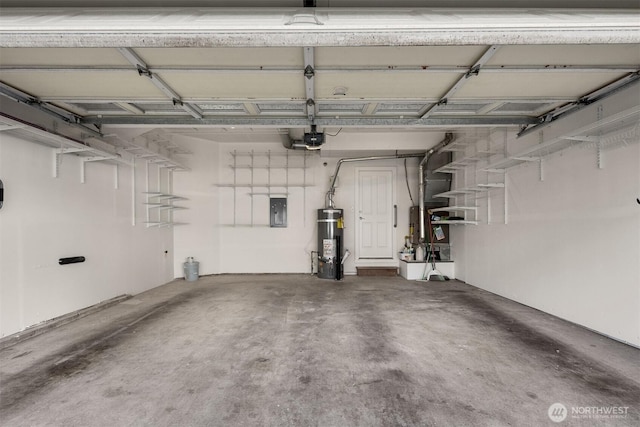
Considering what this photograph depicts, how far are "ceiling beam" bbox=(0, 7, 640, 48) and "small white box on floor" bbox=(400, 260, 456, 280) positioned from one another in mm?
4631

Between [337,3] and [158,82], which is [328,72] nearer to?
[337,3]

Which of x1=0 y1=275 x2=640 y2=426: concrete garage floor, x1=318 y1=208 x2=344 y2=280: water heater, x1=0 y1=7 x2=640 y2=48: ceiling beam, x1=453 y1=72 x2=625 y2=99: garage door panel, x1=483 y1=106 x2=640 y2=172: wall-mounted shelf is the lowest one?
x1=0 y1=275 x2=640 y2=426: concrete garage floor

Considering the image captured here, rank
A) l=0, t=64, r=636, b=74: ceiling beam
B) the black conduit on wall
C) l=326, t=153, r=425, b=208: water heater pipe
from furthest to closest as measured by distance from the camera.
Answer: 1. l=326, t=153, r=425, b=208: water heater pipe
2. the black conduit on wall
3. l=0, t=64, r=636, b=74: ceiling beam

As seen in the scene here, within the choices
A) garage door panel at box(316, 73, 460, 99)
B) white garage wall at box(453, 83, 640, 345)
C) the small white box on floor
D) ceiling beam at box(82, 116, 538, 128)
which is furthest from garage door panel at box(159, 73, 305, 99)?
the small white box on floor

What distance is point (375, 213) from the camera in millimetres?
6203

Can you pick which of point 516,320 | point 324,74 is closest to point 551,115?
point 516,320

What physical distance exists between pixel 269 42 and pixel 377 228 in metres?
5.22

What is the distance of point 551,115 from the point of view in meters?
3.05

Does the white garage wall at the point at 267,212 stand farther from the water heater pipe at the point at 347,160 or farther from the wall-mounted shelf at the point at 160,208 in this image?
the wall-mounted shelf at the point at 160,208

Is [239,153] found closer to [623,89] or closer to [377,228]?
[377,228]

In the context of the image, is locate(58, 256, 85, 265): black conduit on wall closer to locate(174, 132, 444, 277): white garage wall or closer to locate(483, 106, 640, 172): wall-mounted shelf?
locate(174, 132, 444, 277): white garage wall

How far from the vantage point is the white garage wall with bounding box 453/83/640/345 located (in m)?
2.49
